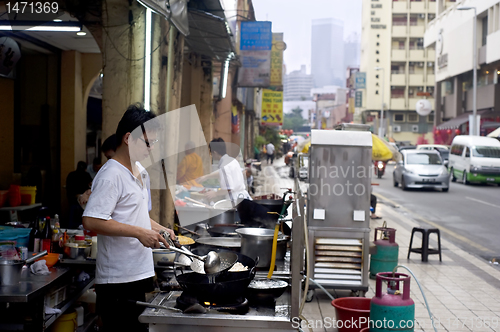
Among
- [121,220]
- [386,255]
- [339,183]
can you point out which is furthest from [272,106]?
[121,220]

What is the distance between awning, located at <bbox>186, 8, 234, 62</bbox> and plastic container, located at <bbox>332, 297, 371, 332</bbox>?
19.1ft

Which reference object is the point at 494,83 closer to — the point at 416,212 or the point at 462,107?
the point at 462,107

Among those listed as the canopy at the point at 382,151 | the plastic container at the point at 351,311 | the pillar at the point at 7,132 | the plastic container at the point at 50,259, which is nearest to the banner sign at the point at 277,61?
the canopy at the point at 382,151

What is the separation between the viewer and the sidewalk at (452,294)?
563 centimetres

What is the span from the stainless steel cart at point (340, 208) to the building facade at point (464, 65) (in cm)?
3180

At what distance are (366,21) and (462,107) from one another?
113 feet

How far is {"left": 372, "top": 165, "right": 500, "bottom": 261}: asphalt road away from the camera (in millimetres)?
10898

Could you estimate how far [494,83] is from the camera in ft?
125

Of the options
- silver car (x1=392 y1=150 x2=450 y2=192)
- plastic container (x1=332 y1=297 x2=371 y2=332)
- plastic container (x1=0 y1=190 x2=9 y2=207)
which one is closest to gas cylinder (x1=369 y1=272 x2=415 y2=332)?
plastic container (x1=332 y1=297 x2=371 y2=332)

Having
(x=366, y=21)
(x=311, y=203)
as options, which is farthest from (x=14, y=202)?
(x=366, y=21)

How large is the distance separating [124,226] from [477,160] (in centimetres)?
2359

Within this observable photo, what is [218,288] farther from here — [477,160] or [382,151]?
[477,160]

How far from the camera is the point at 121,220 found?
10.2 ft

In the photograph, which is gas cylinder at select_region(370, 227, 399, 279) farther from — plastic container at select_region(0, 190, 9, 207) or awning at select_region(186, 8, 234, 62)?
plastic container at select_region(0, 190, 9, 207)
